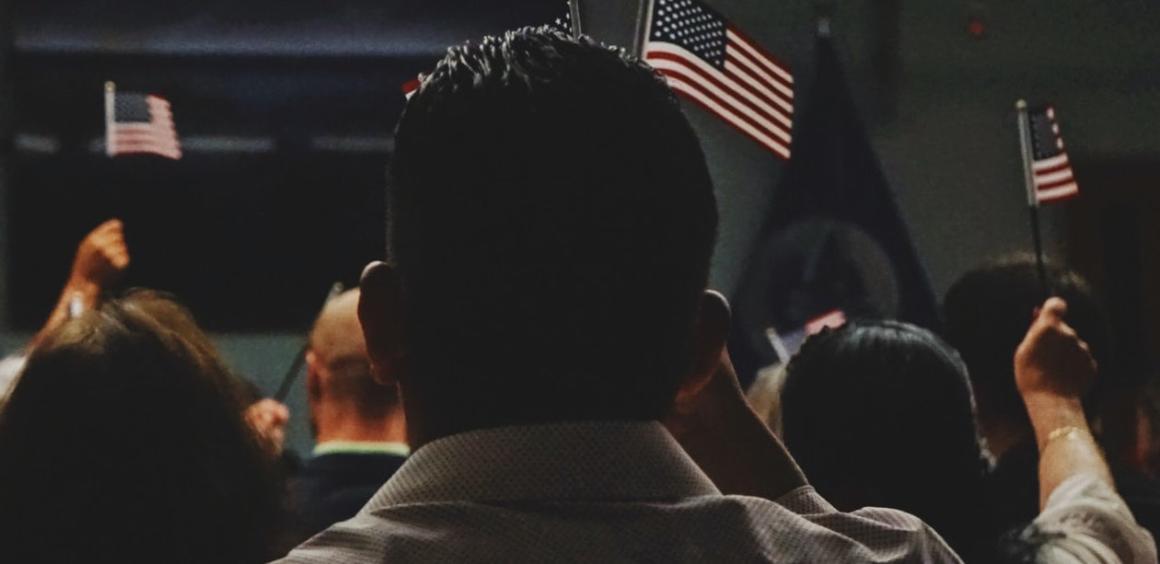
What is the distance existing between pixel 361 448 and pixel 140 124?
2.39m

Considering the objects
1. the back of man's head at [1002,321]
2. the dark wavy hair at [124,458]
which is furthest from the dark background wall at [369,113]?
the dark wavy hair at [124,458]

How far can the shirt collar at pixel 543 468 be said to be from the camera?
0.91 meters

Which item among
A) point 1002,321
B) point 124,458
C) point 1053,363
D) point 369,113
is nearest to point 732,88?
point 1002,321

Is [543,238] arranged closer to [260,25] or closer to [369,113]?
[369,113]

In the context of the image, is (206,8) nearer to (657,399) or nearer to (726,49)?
(726,49)

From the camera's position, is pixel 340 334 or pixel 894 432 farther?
pixel 340 334

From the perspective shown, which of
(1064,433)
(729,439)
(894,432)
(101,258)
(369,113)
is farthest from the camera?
(369,113)

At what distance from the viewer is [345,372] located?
2.85m

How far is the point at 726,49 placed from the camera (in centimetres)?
286

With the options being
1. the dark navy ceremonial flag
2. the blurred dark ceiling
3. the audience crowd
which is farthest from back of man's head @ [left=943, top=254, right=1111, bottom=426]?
the blurred dark ceiling

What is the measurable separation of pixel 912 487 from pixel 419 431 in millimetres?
1005

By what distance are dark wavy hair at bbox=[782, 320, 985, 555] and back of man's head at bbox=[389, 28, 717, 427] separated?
0.92 metres

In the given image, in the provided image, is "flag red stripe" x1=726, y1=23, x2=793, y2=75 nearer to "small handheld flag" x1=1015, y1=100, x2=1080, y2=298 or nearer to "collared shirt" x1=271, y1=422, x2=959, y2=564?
"small handheld flag" x1=1015, y1=100, x2=1080, y2=298

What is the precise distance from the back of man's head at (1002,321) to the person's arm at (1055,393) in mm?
271
